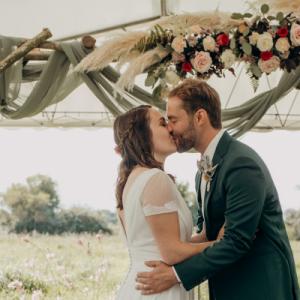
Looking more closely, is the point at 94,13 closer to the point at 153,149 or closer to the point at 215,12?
the point at 215,12

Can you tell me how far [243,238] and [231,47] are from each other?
105 centimetres

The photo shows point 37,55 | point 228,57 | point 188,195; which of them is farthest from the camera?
point 188,195

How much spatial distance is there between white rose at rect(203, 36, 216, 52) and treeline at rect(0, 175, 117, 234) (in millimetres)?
3242

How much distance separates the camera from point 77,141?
5.89 m

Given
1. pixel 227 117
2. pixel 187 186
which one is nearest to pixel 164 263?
pixel 227 117

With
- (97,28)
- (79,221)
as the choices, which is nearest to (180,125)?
(97,28)

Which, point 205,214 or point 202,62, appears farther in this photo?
point 202,62

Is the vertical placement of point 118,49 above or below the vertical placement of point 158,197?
above

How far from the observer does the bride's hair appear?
2.28 meters

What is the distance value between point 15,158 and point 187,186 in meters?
1.80

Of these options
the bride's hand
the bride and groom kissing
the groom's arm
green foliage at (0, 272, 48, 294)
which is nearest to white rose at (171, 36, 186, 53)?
the bride and groom kissing

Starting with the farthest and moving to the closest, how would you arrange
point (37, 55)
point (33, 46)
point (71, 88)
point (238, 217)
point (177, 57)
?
point (71, 88) → point (37, 55) → point (33, 46) → point (177, 57) → point (238, 217)

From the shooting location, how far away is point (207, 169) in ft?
7.26

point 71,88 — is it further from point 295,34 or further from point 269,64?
point 295,34
